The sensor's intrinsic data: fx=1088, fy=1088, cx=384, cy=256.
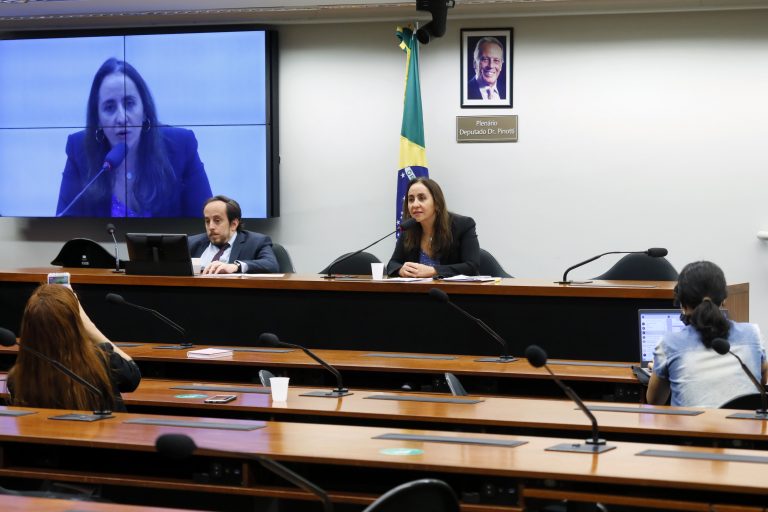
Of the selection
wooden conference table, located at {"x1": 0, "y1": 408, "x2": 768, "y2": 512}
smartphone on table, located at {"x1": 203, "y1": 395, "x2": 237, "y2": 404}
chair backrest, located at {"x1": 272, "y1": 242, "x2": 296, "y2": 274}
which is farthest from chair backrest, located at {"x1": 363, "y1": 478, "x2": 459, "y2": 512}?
chair backrest, located at {"x1": 272, "y1": 242, "x2": 296, "y2": 274}

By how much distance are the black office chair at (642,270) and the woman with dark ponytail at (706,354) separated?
8.43 ft

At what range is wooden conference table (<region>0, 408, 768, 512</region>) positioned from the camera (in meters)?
2.83

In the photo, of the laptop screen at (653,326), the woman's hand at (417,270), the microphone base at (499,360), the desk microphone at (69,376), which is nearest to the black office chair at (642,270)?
the woman's hand at (417,270)

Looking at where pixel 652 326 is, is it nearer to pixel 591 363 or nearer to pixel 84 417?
pixel 591 363

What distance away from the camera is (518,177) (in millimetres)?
8711

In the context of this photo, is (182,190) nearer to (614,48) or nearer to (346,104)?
(346,104)

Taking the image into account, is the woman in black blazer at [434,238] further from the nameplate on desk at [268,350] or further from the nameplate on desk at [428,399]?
the nameplate on desk at [428,399]

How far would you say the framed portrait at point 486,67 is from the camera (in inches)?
341

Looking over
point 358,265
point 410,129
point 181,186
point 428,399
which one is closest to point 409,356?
point 428,399

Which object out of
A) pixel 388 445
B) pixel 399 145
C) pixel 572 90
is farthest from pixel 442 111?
pixel 388 445

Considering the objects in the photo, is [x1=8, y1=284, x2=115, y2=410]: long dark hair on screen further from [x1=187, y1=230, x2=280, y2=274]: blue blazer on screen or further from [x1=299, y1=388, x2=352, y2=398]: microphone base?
[x1=187, y1=230, x2=280, y2=274]: blue blazer on screen

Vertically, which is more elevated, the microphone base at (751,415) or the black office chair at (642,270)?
the black office chair at (642,270)

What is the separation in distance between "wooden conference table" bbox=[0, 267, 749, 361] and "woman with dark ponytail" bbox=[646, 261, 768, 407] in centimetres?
111

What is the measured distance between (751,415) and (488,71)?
533 cm
